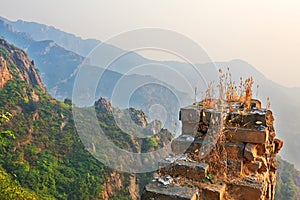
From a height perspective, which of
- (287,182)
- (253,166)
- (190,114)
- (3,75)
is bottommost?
(287,182)

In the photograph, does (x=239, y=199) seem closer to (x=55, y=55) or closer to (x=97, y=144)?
(x=97, y=144)

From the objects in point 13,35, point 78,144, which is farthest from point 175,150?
point 13,35

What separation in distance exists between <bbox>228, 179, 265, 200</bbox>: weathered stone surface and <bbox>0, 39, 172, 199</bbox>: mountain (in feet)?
76.1

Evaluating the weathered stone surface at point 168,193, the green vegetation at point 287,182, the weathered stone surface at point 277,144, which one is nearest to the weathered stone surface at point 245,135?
the weathered stone surface at point 168,193

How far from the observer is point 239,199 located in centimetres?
230

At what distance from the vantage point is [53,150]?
3356cm

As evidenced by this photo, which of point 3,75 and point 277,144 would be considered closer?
point 277,144

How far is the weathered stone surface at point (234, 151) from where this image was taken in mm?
2648

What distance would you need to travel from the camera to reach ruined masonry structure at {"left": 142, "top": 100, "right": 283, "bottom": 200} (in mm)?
2111

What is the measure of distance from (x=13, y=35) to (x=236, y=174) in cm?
11049

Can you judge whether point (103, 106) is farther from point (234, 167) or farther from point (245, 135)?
point (234, 167)

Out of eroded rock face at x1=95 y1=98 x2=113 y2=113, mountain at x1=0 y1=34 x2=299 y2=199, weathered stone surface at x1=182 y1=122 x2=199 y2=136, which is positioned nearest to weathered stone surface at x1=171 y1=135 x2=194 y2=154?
weathered stone surface at x1=182 y1=122 x2=199 y2=136

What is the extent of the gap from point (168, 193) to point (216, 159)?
80cm

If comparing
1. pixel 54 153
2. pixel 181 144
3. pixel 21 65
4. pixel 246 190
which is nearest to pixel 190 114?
pixel 181 144
